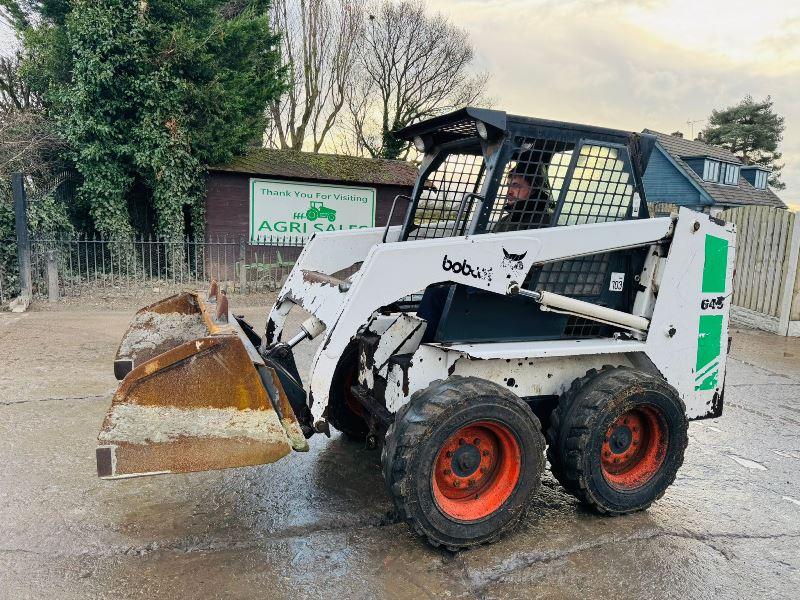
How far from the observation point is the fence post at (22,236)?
10.5m

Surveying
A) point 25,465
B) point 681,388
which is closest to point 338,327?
point 681,388

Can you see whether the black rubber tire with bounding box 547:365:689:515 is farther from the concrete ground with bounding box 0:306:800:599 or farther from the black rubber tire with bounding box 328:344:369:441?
the black rubber tire with bounding box 328:344:369:441

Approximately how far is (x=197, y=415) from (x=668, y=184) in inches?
1234

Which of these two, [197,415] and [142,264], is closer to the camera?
[197,415]

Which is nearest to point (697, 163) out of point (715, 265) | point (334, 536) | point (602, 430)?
point (715, 265)

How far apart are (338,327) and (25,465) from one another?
2651 millimetres

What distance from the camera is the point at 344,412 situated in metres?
4.68

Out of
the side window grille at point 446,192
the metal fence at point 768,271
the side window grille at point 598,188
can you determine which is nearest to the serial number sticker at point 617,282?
the side window grille at point 598,188

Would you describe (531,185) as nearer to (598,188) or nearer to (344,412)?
(598,188)

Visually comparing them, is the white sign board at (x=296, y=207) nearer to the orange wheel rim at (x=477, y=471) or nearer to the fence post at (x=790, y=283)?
the fence post at (x=790, y=283)

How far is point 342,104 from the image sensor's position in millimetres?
26984

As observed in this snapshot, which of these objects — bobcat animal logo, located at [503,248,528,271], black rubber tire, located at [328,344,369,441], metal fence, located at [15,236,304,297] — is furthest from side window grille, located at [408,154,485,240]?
metal fence, located at [15,236,304,297]

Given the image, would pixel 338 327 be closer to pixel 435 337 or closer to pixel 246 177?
pixel 435 337

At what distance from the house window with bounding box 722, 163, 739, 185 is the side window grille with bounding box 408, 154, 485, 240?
30.3 metres
